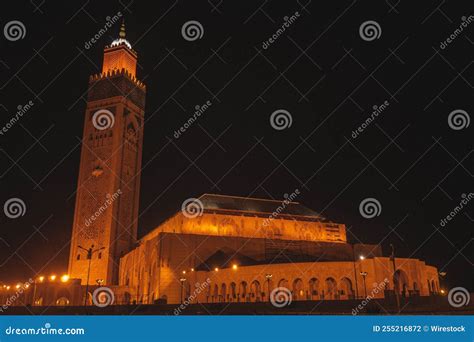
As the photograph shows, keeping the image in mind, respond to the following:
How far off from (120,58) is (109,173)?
810 inches

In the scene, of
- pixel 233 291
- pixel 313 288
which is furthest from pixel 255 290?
pixel 313 288

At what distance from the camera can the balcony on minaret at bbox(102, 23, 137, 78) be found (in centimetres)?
7181

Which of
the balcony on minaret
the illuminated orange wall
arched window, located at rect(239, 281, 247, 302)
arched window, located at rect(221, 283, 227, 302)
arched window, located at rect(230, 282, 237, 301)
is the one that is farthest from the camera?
the illuminated orange wall

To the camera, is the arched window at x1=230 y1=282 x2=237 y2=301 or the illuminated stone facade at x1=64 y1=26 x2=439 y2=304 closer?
the illuminated stone facade at x1=64 y1=26 x2=439 y2=304

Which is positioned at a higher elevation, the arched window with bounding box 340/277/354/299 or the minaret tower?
the minaret tower

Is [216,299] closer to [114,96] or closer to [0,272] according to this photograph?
[114,96]

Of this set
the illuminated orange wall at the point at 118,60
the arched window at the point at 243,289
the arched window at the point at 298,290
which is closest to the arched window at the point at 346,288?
the arched window at the point at 298,290

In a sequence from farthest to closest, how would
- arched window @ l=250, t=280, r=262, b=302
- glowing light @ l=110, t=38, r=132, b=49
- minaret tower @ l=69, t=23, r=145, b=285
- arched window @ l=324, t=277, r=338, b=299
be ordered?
glowing light @ l=110, t=38, r=132, b=49 → minaret tower @ l=69, t=23, r=145, b=285 → arched window @ l=250, t=280, r=262, b=302 → arched window @ l=324, t=277, r=338, b=299

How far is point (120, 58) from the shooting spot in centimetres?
7256

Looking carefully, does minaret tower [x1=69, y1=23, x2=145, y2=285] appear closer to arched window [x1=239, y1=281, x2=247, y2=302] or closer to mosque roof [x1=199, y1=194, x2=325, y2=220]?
mosque roof [x1=199, y1=194, x2=325, y2=220]

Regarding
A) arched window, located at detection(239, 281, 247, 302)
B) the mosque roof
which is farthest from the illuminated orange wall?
arched window, located at detection(239, 281, 247, 302)

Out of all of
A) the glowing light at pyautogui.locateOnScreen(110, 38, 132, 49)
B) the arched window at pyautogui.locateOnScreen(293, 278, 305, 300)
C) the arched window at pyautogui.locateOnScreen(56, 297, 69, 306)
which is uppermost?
the glowing light at pyautogui.locateOnScreen(110, 38, 132, 49)

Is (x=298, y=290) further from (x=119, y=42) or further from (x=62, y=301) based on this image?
(x=119, y=42)

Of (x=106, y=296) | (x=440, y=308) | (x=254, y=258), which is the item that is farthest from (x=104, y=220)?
(x=440, y=308)
